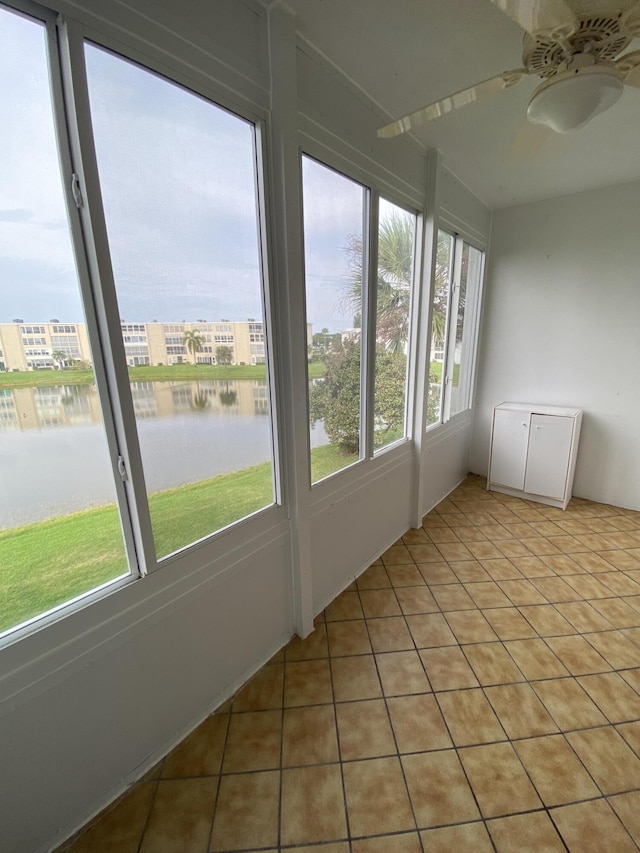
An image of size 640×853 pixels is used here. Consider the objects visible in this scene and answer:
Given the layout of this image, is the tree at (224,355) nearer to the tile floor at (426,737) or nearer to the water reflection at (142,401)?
the water reflection at (142,401)

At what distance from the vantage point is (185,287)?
47.8 inches

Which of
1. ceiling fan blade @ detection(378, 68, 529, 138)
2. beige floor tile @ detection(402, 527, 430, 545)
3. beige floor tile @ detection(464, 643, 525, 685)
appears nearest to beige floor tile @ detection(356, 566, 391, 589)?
Answer: beige floor tile @ detection(402, 527, 430, 545)

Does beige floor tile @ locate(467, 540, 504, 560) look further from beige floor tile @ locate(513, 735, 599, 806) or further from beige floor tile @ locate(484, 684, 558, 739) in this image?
beige floor tile @ locate(513, 735, 599, 806)

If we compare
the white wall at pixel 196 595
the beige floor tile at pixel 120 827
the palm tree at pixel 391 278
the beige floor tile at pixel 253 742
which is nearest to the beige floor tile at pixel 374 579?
the white wall at pixel 196 595

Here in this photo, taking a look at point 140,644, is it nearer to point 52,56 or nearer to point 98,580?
point 98,580

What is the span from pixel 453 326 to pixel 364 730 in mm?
2870

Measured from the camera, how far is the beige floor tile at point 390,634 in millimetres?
1732

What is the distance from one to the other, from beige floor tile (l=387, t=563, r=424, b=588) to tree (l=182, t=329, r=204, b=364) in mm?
1834

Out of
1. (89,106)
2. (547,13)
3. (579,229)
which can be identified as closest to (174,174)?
(89,106)

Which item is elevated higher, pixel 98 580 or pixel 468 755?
pixel 98 580

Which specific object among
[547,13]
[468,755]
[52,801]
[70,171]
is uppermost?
[547,13]

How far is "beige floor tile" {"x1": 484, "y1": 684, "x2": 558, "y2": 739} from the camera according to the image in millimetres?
1352

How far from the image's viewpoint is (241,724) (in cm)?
139

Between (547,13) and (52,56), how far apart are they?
1241mm
